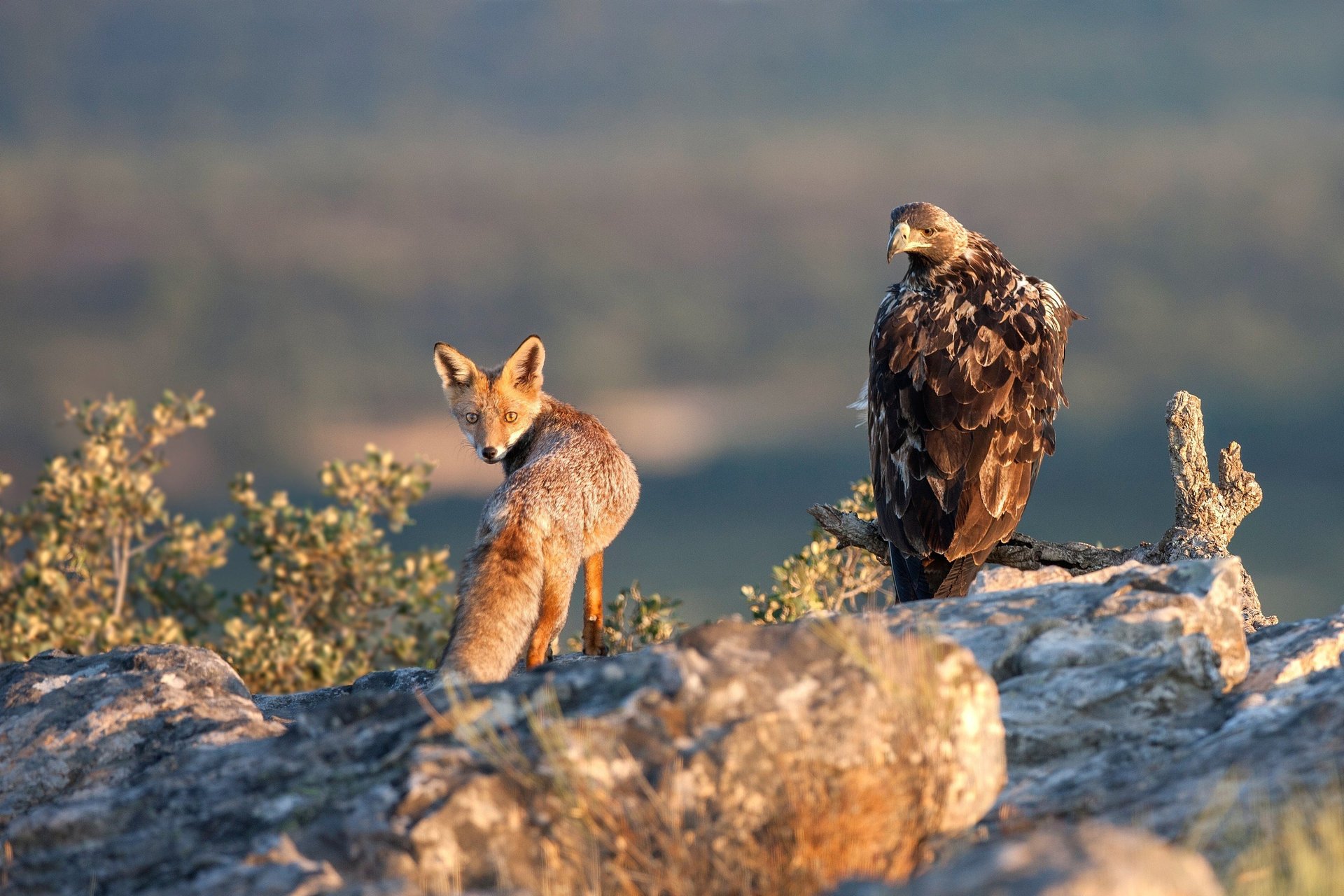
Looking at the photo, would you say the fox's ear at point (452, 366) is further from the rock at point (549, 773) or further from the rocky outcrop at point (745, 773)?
the rock at point (549, 773)

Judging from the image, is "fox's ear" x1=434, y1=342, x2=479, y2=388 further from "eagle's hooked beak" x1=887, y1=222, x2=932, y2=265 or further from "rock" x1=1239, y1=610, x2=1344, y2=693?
"rock" x1=1239, y1=610, x2=1344, y2=693

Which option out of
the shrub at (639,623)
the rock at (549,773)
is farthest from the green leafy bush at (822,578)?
the rock at (549,773)

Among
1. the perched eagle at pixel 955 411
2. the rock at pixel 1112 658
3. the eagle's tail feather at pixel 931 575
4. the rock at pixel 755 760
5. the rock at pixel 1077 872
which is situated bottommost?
the rock at pixel 1077 872

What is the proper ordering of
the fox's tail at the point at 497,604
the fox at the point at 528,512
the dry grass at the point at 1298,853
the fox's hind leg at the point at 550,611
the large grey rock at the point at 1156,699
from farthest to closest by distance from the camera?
1. the fox's hind leg at the point at 550,611
2. the fox at the point at 528,512
3. the fox's tail at the point at 497,604
4. the large grey rock at the point at 1156,699
5. the dry grass at the point at 1298,853

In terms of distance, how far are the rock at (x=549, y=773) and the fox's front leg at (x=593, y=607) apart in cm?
374

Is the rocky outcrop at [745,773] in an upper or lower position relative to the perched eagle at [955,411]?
lower

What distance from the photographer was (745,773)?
10.9ft

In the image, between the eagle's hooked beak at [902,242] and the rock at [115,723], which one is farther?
the eagle's hooked beak at [902,242]

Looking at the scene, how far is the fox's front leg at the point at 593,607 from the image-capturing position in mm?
7719

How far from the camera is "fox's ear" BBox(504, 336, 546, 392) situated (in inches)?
319

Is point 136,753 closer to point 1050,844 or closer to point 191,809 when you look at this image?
point 191,809

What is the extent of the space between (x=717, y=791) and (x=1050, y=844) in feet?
3.23

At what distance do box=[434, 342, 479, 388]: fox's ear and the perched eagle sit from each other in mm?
2755

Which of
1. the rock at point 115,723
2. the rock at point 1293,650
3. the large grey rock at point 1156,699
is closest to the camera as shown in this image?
the large grey rock at point 1156,699
